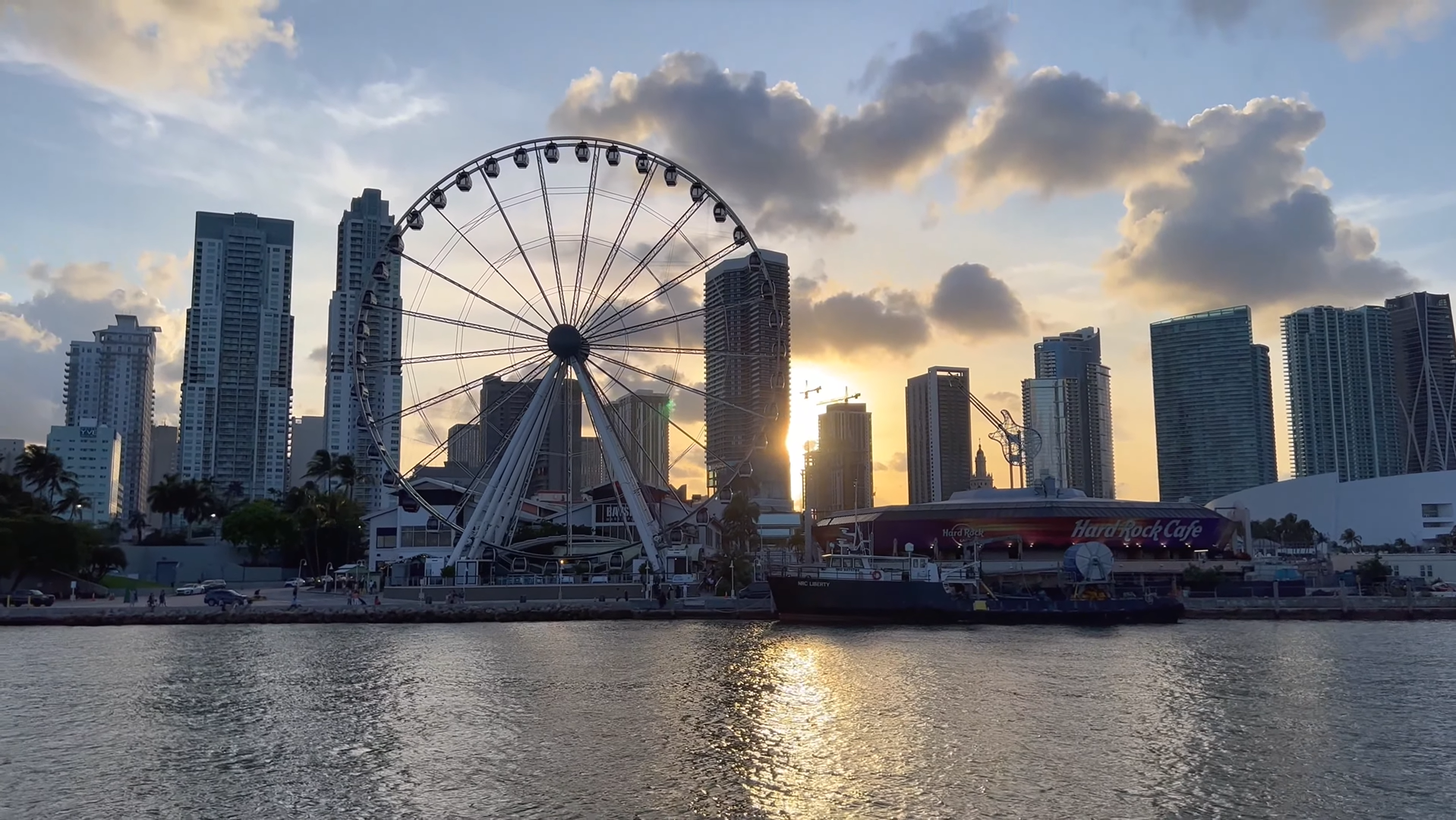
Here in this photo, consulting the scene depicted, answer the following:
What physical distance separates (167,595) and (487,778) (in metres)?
A: 84.9

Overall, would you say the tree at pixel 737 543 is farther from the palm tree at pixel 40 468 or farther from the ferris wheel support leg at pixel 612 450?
the palm tree at pixel 40 468

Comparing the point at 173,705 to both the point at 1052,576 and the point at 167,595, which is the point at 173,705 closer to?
the point at 167,595

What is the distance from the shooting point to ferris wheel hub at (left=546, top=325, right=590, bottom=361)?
75.2 metres

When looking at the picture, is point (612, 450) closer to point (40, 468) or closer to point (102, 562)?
point (102, 562)

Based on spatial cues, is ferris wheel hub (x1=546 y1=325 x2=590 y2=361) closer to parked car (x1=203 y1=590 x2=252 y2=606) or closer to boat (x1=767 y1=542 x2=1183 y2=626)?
boat (x1=767 y1=542 x2=1183 y2=626)

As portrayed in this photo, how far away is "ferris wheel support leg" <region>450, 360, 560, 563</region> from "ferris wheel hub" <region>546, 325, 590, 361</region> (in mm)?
1611

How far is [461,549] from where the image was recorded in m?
82.5

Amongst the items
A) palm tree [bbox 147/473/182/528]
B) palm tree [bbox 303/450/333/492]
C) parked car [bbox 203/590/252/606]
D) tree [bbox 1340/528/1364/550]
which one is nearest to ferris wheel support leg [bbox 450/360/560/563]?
parked car [bbox 203/590/252/606]

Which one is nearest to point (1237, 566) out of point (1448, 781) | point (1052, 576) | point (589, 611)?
point (1052, 576)

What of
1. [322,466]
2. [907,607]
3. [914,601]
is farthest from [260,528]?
[914,601]

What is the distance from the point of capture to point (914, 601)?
245 ft

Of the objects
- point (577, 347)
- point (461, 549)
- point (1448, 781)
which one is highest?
point (577, 347)

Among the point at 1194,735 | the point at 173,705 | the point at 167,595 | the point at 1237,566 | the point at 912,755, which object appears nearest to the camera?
the point at 912,755

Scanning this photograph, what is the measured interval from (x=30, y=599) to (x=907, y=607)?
6387cm
